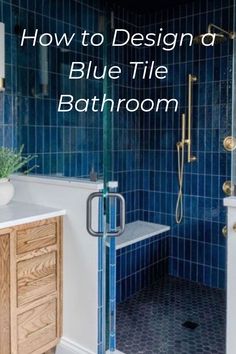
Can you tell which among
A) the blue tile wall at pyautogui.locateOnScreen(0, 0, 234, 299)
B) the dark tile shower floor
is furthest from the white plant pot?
the dark tile shower floor

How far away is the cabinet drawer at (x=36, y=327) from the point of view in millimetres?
1896

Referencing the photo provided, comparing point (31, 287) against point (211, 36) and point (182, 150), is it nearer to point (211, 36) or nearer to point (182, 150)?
point (182, 150)

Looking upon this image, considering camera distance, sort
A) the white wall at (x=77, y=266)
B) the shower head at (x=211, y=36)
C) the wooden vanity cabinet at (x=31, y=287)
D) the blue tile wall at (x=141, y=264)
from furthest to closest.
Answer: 1. the shower head at (x=211, y=36)
2. the blue tile wall at (x=141, y=264)
3. the white wall at (x=77, y=266)
4. the wooden vanity cabinet at (x=31, y=287)

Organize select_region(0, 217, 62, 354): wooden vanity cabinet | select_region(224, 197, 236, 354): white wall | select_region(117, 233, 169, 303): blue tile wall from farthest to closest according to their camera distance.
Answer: select_region(117, 233, 169, 303): blue tile wall
select_region(0, 217, 62, 354): wooden vanity cabinet
select_region(224, 197, 236, 354): white wall

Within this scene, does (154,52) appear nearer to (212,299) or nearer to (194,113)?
(194,113)

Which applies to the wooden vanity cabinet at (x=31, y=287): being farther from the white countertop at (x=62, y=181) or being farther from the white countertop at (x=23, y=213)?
the white countertop at (x=62, y=181)

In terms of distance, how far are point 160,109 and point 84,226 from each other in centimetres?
162

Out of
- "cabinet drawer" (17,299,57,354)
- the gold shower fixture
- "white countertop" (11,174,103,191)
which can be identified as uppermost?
the gold shower fixture

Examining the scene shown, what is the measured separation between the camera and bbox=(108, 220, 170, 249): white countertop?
2791 millimetres

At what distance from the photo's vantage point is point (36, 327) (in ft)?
6.45

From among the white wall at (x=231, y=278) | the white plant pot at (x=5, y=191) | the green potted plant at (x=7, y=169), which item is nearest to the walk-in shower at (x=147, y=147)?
the green potted plant at (x=7, y=169)

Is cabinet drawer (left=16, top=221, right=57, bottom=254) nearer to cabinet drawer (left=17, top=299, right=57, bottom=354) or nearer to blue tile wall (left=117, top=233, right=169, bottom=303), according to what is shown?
cabinet drawer (left=17, top=299, right=57, bottom=354)

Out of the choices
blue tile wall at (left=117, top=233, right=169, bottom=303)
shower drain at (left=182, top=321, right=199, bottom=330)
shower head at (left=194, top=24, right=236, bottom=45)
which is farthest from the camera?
shower head at (left=194, top=24, right=236, bottom=45)

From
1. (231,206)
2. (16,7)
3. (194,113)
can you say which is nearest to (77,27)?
(16,7)
